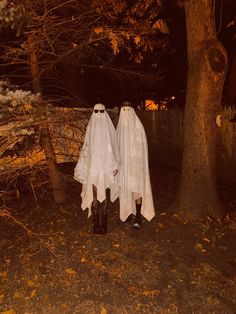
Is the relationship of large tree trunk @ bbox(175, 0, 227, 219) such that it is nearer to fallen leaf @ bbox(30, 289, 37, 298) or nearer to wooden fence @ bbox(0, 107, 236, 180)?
fallen leaf @ bbox(30, 289, 37, 298)

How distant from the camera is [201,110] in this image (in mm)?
6062

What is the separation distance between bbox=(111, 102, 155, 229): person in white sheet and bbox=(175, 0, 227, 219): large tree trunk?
2.81 ft

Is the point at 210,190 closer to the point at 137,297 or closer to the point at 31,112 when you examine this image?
the point at 137,297

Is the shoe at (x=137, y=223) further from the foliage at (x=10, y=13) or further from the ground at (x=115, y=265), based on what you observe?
the foliage at (x=10, y=13)

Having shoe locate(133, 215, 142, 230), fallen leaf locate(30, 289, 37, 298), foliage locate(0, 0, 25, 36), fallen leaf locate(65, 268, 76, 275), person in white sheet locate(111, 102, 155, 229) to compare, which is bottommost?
fallen leaf locate(30, 289, 37, 298)

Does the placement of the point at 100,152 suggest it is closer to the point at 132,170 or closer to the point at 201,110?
the point at 132,170

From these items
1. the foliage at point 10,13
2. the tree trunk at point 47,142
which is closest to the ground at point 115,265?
the tree trunk at point 47,142

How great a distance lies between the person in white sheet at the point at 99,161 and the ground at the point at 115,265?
51cm

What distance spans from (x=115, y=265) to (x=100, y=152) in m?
1.70

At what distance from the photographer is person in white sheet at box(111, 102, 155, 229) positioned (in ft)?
18.8

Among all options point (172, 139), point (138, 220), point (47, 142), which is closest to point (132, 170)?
point (138, 220)

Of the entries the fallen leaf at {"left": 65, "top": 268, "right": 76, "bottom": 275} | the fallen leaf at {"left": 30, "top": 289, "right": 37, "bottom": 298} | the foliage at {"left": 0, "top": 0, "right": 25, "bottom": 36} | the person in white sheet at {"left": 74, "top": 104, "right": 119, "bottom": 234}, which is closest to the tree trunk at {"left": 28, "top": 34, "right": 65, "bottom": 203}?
the person in white sheet at {"left": 74, "top": 104, "right": 119, "bottom": 234}

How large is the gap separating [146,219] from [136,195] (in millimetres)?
672

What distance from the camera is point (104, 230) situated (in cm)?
579
